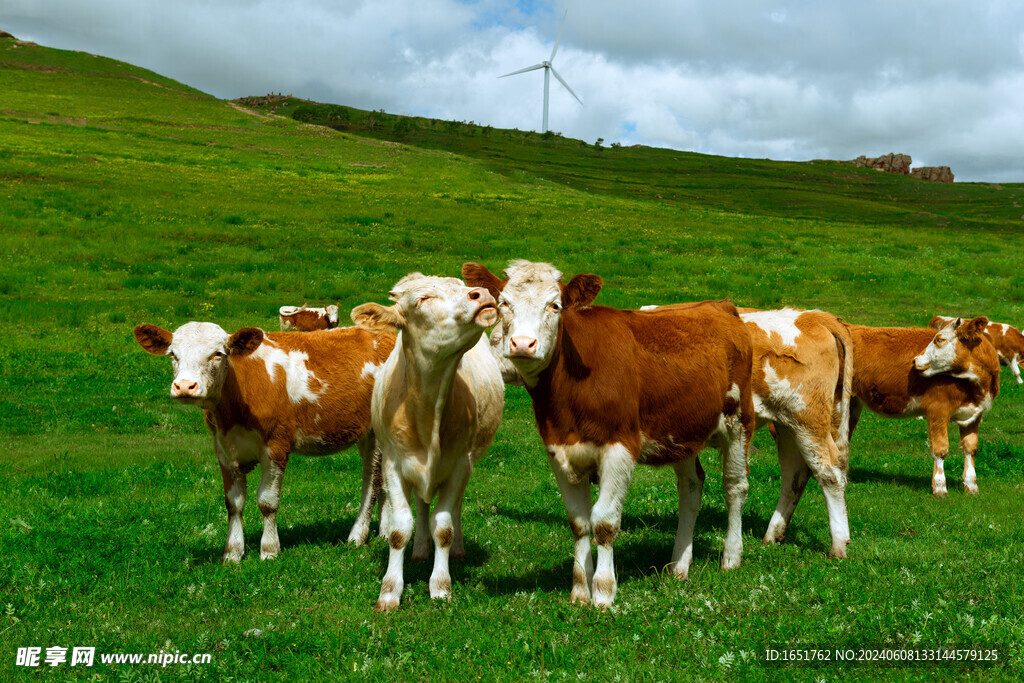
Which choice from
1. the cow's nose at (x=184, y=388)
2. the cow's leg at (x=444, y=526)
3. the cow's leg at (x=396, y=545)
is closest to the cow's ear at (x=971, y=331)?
the cow's leg at (x=444, y=526)

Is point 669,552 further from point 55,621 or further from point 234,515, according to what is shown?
point 55,621

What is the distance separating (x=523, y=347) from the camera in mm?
6148

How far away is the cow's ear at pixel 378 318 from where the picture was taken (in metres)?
6.82

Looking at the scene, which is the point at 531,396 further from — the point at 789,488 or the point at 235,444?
the point at 789,488

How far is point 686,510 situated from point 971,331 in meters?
6.78

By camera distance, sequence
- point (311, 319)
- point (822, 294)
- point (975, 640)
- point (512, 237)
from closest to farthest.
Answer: point (975, 640)
point (311, 319)
point (822, 294)
point (512, 237)

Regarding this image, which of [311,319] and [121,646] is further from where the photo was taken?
[311,319]

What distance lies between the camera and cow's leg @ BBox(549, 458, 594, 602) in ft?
23.0

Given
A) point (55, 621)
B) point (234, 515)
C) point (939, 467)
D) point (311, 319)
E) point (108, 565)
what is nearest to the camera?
point (55, 621)

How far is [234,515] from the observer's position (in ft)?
27.6

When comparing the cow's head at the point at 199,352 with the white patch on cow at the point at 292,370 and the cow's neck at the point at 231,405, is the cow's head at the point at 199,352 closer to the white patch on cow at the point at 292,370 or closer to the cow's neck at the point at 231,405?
the cow's neck at the point at 231,405

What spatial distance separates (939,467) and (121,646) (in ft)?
35.5

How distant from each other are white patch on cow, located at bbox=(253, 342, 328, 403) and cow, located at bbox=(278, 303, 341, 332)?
8.43 metres

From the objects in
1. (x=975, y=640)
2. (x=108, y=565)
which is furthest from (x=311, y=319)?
(x=975, y=640)
